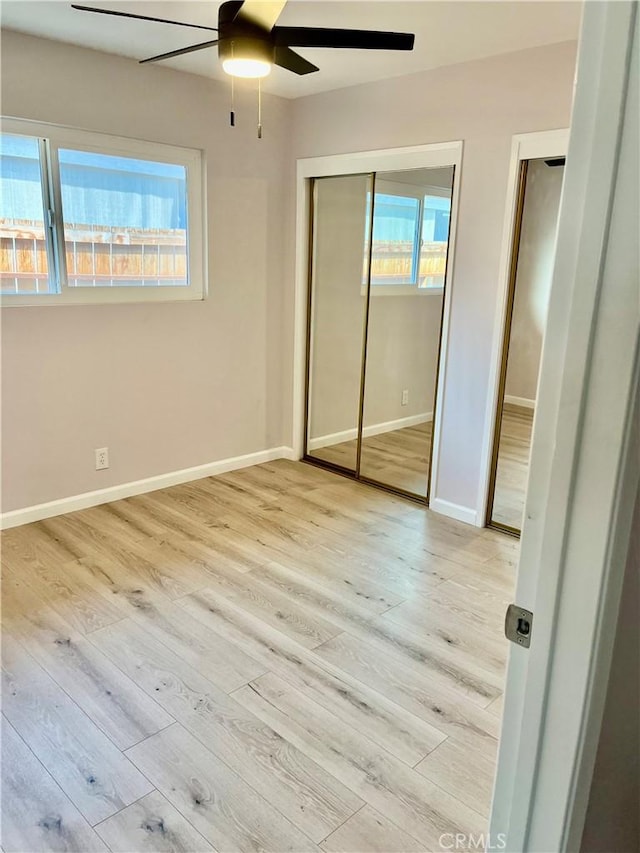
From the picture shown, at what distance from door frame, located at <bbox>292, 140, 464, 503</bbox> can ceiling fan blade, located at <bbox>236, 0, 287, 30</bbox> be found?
1542 mm

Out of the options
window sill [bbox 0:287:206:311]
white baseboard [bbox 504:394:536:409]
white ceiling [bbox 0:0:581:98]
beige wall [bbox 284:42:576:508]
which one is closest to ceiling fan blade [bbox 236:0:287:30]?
white ceiling [bbox 0:0:581:98]

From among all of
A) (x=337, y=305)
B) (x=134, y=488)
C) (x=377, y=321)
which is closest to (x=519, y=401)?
(x=377, y=321)

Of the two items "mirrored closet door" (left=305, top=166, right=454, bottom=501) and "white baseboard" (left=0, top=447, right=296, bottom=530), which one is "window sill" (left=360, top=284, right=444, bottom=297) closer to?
"mirrored closet door" (left=305, top=166, right=454, bottom=501)

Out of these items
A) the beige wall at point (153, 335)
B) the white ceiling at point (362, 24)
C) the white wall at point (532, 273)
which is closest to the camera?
the white ceiling at point (362, 24)

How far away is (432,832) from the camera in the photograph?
165cm

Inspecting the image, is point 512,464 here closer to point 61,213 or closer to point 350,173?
point 350,173

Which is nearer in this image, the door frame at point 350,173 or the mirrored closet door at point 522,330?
the mirrored closet door at point 522,330

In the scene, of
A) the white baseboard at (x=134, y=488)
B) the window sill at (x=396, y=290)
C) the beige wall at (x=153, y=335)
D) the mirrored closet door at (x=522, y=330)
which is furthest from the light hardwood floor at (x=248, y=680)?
the window sill at (x=396, y=290)

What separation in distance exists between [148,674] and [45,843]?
683 mm

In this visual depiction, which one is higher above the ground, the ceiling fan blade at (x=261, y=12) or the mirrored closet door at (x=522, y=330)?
the ceiling fan blade at (x=261, y=12)

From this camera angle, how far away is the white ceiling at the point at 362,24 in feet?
8.30

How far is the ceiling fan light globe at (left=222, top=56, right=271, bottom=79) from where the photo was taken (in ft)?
7.16

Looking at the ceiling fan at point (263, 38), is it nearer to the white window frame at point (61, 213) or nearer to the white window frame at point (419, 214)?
the white window frame at point (61, 213)

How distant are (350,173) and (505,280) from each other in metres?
1.32
